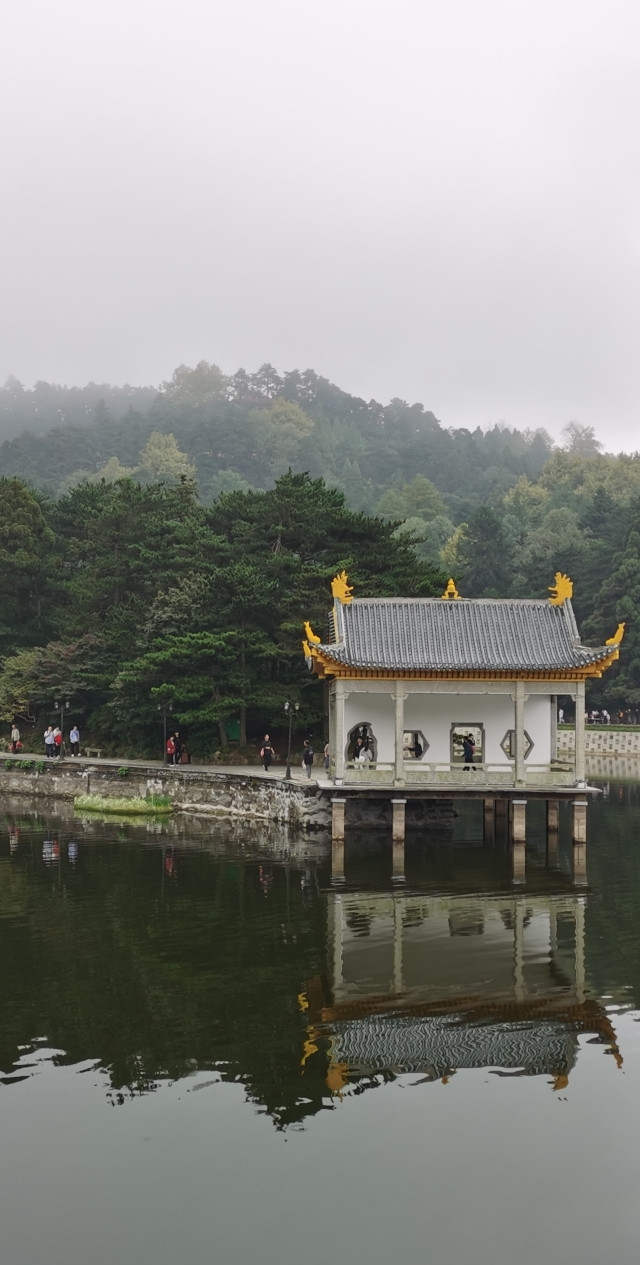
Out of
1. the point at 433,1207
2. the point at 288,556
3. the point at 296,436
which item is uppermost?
the point at 296,436

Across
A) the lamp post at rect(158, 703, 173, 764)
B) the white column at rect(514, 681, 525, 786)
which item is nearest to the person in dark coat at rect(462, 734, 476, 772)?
the white column at rect(514, 681, 525, 786)

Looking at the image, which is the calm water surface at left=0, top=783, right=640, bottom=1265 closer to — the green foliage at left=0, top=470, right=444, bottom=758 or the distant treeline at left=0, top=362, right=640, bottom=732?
the green foliage at left=0, top=470, right=444, bottom=758

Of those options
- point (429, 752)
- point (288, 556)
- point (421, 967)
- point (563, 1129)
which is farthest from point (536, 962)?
point (288, 556)

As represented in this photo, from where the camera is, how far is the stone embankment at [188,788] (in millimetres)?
32156

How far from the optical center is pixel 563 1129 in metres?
11.8

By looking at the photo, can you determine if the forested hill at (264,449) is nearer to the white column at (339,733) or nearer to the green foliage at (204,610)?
the green foliage at (204,610)

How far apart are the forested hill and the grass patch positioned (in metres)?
100

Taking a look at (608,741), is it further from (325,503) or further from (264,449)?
(264,449)

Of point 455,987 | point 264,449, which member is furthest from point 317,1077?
point 264,449

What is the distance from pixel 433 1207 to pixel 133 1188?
3054 millimetres

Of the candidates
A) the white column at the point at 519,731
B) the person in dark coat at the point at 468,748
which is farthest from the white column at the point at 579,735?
the person in dark coat at the point at 468,748

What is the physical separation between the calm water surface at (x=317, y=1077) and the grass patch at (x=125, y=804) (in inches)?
506

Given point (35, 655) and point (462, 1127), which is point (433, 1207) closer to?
point (462, 1127)

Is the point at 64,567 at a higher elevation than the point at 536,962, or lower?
higher
